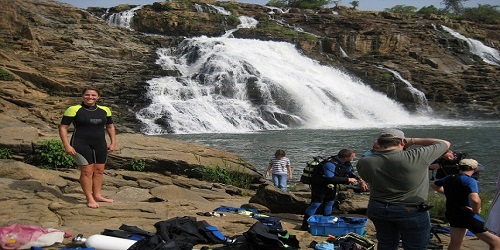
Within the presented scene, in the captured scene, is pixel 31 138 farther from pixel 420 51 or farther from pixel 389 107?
pixel 420 51

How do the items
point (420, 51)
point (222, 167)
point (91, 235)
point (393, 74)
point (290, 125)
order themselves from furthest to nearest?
1. point (420, 51)
2. point (393, 74)
3. point (290, 125)
4. point (222, 167)
5. point (91, 235)

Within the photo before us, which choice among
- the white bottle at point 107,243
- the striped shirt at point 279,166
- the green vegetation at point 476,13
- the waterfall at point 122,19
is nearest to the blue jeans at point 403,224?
the white bottle at point 107,243

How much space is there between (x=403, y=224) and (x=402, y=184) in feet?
1.09

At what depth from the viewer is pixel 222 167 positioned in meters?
11.1

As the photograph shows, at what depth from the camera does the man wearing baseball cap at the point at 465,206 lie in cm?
528

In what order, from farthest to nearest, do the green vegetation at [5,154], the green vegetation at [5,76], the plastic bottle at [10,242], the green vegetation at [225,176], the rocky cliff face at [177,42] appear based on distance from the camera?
1. the rocky cliff face at [177,42]
2. the green vegetation at [5,76]
3. the green vegetation at [225,176]
4. the green vegetation at [5,154]
5. the plastic bottle at [10,242]

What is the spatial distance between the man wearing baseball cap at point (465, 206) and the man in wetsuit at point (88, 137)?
14.1 feet

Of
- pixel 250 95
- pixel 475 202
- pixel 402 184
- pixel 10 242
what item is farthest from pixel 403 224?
pixel 250 95

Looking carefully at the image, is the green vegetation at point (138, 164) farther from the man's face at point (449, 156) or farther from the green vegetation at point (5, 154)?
the man's face at point (449, 156)

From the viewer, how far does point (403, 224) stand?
4016 millimetres

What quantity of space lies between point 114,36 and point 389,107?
793 inches

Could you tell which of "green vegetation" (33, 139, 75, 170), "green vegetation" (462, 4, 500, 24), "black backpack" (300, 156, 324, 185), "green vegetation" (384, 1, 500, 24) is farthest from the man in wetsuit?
"green vegetation" (462, 4, 500, 24)

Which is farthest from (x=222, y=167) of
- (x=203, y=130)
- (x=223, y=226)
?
(x=203, y=130)

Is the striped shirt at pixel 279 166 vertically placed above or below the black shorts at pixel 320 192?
below
